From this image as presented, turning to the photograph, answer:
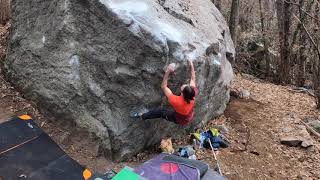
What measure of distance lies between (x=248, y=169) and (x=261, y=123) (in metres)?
1.95

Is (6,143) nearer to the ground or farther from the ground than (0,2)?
nearer to the ground

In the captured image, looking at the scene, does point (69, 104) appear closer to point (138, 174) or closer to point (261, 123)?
point (138, 174)

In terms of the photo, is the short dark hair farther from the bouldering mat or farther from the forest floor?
the bouldering mat

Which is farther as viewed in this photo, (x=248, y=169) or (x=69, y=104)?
(x=248, y=169)

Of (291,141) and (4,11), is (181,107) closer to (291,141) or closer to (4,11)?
(291,141)

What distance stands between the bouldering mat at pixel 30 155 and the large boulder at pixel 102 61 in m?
0.51

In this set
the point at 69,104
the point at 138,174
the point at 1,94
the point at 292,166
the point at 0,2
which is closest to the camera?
the point at 138,174

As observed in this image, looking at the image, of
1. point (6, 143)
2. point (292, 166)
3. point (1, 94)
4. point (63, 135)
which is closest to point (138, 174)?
point (63, 135)

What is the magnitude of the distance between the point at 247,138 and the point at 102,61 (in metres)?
3.45

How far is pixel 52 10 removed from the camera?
6438 millimetres

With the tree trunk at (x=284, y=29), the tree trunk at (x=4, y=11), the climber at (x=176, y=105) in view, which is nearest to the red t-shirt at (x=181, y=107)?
the climber at (x=176, y=105)

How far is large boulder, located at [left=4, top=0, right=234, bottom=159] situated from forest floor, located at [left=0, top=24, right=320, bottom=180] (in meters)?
0.20

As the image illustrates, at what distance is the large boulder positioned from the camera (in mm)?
6156

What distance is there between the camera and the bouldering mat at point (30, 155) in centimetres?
544
